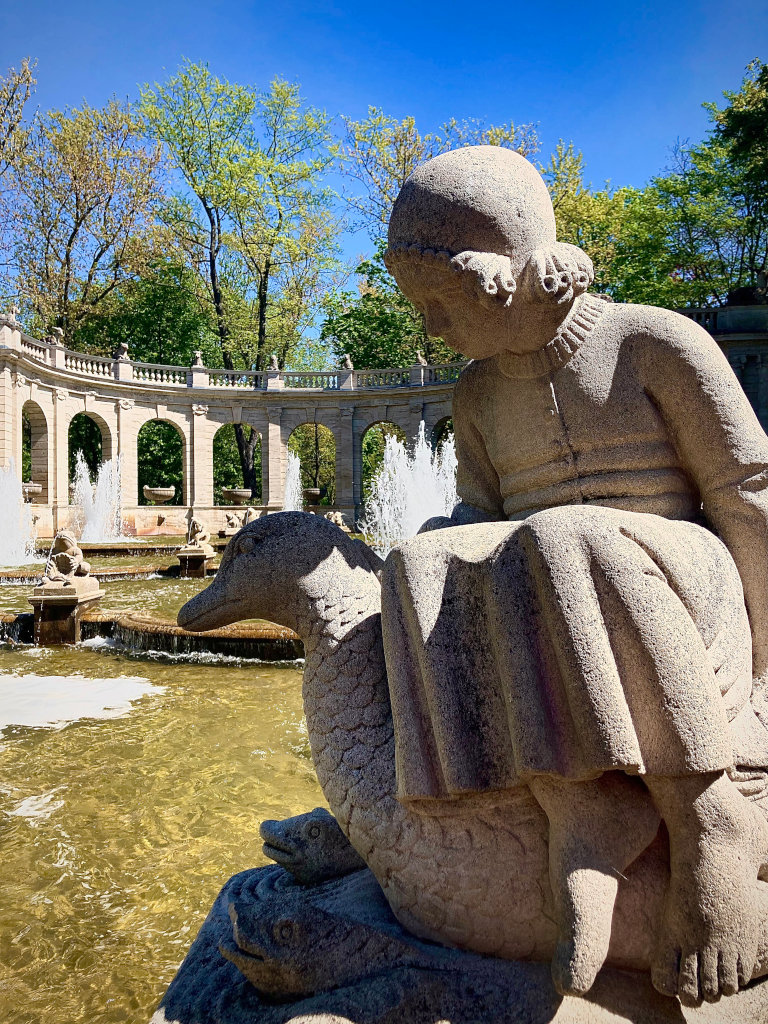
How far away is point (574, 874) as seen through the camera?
1.37 meters

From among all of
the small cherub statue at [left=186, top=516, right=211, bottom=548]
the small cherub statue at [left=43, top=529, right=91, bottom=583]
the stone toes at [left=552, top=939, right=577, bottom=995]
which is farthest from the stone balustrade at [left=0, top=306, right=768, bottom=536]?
the stone toes at [left=552, top=939, right=577, bottom=995]

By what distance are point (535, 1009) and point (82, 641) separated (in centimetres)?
772

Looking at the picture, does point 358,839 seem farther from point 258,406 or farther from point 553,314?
point 258,406

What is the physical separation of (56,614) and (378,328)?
23.4m

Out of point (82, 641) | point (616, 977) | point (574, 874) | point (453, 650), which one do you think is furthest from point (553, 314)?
point (82, 641)

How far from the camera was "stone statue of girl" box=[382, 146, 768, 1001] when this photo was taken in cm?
137

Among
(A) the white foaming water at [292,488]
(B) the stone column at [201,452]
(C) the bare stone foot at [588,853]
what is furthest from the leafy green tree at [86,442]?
(C) the bare stone foot at [588,853]

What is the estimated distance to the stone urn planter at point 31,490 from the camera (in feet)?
71.0

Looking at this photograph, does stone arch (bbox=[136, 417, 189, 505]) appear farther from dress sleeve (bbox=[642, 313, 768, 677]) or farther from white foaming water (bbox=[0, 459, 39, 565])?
dress sleeve (bbox=[642, 313, 768, 677])

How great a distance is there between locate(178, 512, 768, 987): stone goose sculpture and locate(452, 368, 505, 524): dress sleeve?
0.39 meters

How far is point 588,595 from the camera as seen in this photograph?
1408mm

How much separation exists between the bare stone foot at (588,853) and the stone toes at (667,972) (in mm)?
165

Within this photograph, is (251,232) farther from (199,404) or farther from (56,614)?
(56,614)

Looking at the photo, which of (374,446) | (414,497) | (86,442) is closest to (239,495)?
(86,442)
